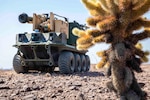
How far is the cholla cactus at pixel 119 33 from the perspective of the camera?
5.41 meters

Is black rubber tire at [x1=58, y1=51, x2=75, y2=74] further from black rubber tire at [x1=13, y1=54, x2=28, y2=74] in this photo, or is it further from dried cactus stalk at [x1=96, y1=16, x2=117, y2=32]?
dried cactus stalk at [x1=96, y1=16, x2=117, y2=32]

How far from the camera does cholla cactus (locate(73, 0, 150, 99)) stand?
5.41 metres

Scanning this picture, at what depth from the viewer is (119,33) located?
5734 millimetres

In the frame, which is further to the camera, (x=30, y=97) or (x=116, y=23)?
(x=30, y=97)

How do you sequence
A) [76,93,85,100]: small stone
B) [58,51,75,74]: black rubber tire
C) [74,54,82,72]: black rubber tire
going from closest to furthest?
1. [76,93,85,100]: small stone
2. [58,51,75,74]: black rubber tire
3. [74,54,82,72]: black rubber tire

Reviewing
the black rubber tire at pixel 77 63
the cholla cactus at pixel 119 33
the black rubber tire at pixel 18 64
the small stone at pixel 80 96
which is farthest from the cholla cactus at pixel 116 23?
the black rubber tire at pixel 77 63

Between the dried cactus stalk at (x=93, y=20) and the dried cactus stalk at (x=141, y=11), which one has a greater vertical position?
the dried cactus stalk at (x=141, y=11)

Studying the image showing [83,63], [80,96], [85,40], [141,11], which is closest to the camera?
[141,11]

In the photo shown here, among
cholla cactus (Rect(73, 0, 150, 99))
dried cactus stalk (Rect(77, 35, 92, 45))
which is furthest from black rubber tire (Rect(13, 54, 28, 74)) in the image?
dried cactus stalk (Rect(77, 35, 92, 45))

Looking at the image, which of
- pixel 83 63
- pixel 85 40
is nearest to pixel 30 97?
pixel 85 40

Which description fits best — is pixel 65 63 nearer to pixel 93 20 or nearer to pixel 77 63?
pixel 77 63

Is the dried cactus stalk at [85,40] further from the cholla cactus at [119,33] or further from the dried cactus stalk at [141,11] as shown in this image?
the dried cactus stalk at [141,11]

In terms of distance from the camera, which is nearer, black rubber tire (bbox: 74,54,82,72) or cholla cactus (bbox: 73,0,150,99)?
cholla cactus (bbox: 73,0,150,99)

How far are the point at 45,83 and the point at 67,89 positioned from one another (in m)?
1.16
